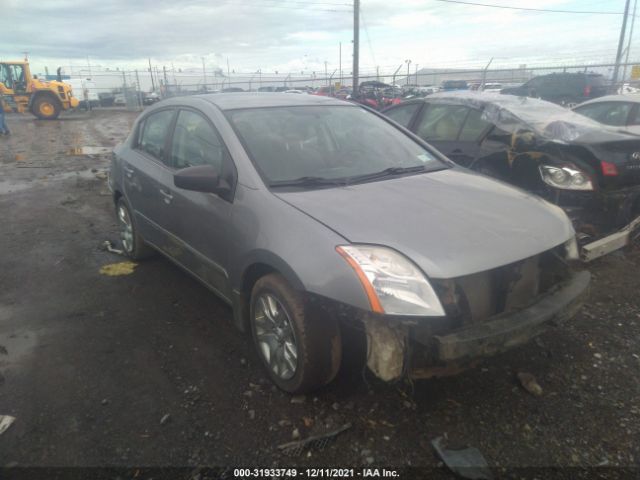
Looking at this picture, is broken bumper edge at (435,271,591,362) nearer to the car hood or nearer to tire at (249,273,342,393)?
the car hood

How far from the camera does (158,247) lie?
3.91 meters

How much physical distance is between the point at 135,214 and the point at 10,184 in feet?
19.8

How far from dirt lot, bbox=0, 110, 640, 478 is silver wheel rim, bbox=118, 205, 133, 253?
2.10 feet

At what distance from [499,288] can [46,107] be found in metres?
27.0

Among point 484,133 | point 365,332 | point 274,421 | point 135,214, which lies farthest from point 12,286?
point 484,133

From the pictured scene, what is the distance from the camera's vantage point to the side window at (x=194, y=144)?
3.05m

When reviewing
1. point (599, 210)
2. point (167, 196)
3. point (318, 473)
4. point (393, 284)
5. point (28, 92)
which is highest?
point (28, 92)

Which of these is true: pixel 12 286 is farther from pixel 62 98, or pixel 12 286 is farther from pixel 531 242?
pixel 62 98

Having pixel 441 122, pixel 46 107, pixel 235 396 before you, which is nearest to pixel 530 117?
pixel 441 122

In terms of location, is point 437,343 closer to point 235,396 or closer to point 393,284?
point 393,284

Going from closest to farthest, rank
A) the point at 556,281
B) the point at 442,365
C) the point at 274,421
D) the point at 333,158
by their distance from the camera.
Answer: the point at 442,365 < the point at 274,421 < the point at 556,281 < the point at 333,158

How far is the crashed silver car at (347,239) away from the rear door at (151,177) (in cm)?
3

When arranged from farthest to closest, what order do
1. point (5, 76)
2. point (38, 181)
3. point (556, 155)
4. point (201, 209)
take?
1. point (5, 76)
2. point (38, 181)
3. point (556, 155)
4. point (201, 209)

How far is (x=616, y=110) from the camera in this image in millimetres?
7203
